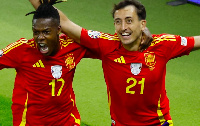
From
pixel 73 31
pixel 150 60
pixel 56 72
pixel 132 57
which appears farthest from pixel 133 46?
pixel 56 72

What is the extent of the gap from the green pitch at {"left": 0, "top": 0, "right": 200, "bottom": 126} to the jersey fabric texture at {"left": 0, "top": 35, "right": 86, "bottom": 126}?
2.02 meters

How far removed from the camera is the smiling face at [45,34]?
4.87 m

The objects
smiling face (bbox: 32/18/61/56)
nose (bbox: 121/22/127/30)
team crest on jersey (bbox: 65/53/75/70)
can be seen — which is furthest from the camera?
team crest on jersey (bbox: 65/53/75/70)

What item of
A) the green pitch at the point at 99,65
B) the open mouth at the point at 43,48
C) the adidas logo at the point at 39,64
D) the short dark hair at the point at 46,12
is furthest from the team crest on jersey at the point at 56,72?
the green pitch at the point at 99,65

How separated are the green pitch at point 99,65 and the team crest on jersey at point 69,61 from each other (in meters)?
2.18

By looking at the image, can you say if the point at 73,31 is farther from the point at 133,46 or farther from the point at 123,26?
the point at 133,46

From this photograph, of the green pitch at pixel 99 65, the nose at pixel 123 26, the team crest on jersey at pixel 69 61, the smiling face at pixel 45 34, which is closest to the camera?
the smiling face at pixel 45 34

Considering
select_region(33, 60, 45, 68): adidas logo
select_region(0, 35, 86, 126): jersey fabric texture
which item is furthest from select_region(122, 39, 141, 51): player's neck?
select_region(33, 60, 45, 68): adidas logo

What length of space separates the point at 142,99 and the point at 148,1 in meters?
8.20

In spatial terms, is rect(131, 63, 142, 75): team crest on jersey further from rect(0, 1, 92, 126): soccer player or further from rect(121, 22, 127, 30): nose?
rect(0, 1, 92, 126): soccer player

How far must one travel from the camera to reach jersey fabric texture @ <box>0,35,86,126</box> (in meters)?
5.05

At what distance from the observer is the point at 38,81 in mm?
5098

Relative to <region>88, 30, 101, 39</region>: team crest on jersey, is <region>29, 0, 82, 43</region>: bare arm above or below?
above

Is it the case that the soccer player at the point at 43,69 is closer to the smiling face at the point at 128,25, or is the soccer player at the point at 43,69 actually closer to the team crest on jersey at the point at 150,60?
the smiling face at the point at 128,25
